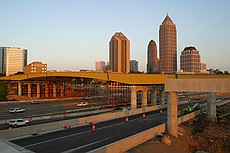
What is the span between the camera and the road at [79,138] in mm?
19531

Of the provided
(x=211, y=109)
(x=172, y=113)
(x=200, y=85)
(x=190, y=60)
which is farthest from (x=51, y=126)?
(x=190, y=60)

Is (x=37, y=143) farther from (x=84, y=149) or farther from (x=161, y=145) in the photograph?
(x=161, y=145)

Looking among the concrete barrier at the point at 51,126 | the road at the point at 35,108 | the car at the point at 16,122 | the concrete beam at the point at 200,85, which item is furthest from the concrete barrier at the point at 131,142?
the road at the point at 35,108

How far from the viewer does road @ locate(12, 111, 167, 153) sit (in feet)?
64.1

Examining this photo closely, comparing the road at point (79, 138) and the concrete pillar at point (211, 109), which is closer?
the road at point (79, 138)

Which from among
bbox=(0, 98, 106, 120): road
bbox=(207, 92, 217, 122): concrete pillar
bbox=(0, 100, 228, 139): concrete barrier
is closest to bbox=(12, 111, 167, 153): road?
bbox=(0, 100, 228, 139): concrete barrier

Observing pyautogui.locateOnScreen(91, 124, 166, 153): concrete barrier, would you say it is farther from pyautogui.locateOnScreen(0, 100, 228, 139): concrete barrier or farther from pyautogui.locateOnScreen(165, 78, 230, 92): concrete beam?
pyautogui.locateOnScreen(0, 100, 228, 139): concrete barrier

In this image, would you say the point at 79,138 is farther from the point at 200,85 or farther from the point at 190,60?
the point at 190,60

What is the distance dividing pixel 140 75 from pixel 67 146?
2173 centimetres

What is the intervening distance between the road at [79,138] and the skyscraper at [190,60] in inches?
5704

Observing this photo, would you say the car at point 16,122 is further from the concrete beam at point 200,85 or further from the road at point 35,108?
the concrete beam at point 200,85

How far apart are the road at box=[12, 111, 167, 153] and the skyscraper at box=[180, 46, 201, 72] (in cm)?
14489

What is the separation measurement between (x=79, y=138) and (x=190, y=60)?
156856 mm

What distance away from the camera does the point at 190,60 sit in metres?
166
